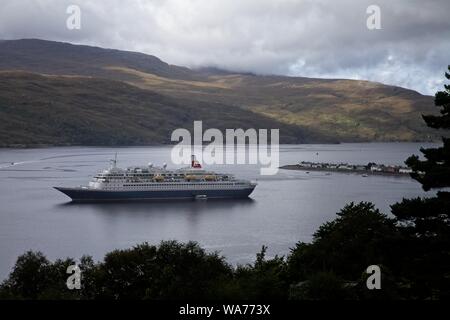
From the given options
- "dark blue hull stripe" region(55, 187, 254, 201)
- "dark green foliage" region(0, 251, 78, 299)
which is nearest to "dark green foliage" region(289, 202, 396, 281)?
"dark green foliage" region(0, 251, 78, 299)

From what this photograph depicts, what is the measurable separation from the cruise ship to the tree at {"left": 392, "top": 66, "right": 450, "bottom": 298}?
173ft

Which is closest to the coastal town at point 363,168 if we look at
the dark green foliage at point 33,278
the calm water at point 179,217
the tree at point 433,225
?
the calm water at point 179,217

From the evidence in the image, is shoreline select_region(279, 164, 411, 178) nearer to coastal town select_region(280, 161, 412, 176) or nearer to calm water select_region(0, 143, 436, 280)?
coastal town select_region(280, 161, 412, 176)

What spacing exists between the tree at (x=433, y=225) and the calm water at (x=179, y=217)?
730 inches

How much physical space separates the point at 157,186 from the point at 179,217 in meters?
14.7

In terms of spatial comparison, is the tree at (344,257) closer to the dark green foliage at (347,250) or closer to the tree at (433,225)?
the dark green foliage at (347,250)

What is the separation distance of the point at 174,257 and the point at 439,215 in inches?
390

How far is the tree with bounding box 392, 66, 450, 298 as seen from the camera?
15.8 meters

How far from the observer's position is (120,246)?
40.8m

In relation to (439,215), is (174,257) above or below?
below

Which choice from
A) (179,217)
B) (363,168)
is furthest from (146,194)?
(363,168)

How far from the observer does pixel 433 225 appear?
16.3 metres
